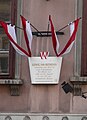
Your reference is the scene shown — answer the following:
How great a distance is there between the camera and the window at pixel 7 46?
12.3 m

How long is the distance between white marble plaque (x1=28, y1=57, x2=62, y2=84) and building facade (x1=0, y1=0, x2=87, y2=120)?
0.52 ft

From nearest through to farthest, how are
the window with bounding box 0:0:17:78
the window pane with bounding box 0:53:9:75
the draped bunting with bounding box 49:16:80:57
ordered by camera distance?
the draped bunting with bounding box 49:16:80:57, the window with bounding box 0:0:17:78, the window pane with bounding box 0:53:9:75

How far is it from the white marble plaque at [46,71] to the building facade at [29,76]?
6.2 inches

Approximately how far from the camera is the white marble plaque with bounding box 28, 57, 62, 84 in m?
12.0

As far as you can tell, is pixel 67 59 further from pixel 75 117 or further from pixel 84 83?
pixel 75 117

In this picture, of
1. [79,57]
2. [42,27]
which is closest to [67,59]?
[79,57]

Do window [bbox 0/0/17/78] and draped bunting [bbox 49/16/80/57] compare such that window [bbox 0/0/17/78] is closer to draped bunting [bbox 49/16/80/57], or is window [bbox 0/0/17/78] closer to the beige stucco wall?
the beige stucco wall

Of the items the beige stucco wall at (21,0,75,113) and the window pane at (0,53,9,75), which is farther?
the window pane at (0,53,9,75)

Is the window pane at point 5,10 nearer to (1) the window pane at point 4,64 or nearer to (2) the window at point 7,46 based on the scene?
(2) the window at point 7,46

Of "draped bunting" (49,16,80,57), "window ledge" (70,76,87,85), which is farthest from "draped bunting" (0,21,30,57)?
"window ledge" (70,76,87,85)

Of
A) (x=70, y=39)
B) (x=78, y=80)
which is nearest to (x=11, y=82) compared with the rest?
(x=78, y=80)

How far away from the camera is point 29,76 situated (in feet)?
40.1

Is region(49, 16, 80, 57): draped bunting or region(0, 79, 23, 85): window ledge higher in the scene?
region(49, 16, 80, 57): draped bunting

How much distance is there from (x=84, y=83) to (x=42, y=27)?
187 centimetres
